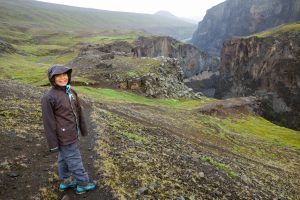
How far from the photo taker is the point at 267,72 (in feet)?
392

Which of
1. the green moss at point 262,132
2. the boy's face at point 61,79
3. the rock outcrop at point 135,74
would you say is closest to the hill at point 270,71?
the green moss at point 262,132

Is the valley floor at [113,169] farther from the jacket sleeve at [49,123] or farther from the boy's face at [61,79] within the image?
the boy's face at [61,79]

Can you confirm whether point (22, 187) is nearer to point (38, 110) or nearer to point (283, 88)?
point (38, 110)

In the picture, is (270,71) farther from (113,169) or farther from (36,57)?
(113,169)

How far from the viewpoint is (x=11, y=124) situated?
15797mm

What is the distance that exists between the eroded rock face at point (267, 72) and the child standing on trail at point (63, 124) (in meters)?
96.8

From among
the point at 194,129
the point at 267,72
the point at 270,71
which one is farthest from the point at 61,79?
the point at 267,72

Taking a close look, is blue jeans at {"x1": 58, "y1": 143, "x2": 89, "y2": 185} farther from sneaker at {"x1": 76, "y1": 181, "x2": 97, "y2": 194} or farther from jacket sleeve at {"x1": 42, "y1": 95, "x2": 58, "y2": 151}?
jacket sleeve at {"x1": 42, "y1": 95, "x2": 58, "y2": 151}

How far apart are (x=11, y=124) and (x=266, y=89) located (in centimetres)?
11600

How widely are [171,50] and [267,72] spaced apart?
225ft

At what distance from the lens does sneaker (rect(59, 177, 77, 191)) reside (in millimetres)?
10109

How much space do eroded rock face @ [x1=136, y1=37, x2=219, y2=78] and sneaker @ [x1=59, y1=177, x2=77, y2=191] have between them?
12982cm

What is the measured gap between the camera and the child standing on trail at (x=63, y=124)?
933 centimetres

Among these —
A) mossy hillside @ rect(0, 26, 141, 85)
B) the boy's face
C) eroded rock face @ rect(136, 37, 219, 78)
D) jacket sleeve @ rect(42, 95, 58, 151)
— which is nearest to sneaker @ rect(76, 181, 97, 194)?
jacket sleeve @ rect(42, 95, 58, 151)
